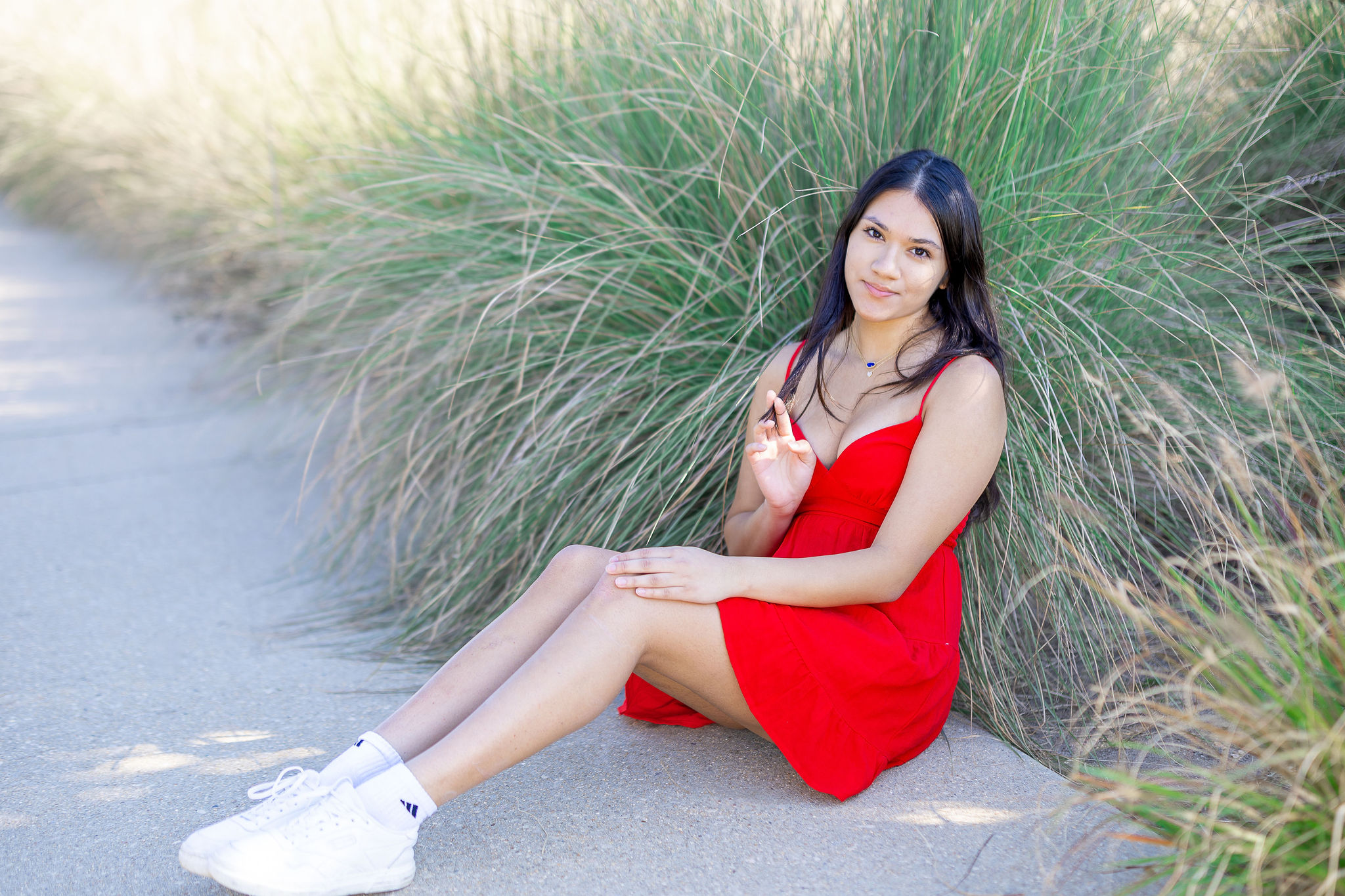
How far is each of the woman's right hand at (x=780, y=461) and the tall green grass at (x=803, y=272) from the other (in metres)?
0.40

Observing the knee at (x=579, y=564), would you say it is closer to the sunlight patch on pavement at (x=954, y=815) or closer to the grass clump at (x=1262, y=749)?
the sunlight patch on pavement at (x=954, y=815)

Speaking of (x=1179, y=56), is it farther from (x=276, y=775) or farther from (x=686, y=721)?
(x=276, y=775)

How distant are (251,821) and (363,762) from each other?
200mm

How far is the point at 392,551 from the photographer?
10.4ft

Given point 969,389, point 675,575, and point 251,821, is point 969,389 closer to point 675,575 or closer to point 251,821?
point 675,575

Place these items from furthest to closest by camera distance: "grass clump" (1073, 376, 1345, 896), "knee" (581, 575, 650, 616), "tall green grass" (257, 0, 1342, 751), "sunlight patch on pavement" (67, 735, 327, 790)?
"tall green grass" (257, 0, 1342, 751) → "sunlight patch on pavement" (67, 735, 327, 790) → "knee" (581, 575, 650, 616) → "grass clump" (1073, 376, 1345, 896)

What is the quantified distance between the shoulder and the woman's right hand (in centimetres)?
28

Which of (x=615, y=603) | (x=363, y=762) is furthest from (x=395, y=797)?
(x=615, y=603)

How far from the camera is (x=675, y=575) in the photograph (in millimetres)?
2039

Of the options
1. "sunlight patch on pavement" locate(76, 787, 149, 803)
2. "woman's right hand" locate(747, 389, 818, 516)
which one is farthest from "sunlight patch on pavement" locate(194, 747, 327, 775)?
"woman's right hand" locate(747, 389, 818, 516)

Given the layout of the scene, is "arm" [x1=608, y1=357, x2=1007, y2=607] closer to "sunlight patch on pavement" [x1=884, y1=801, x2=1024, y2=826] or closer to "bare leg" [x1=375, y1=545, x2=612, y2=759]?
"bare leg" [x1=375, y1=545, x2=612, y2=759]

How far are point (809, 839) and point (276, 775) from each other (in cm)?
114

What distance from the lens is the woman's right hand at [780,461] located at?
227 centimetres

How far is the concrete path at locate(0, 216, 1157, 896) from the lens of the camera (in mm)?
1982
